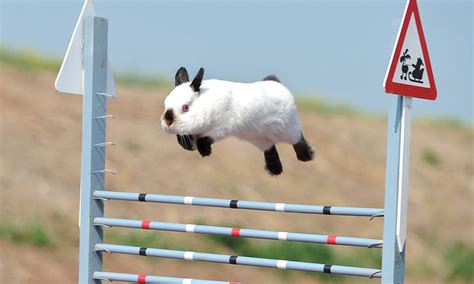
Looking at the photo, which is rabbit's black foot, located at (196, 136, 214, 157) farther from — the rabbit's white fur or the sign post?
the sign post

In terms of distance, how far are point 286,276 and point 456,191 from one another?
4.13 m

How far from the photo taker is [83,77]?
397cm

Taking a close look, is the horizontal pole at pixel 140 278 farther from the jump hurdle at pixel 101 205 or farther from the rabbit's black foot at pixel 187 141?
the rabbit's black foot at pixel 187 141

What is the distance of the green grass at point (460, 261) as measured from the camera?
1288 cm

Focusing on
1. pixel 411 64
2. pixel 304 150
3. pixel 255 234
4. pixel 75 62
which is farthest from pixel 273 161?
pixel 75 62

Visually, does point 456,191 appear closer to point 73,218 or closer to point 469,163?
point 469,163

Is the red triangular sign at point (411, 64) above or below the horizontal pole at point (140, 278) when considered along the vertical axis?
above

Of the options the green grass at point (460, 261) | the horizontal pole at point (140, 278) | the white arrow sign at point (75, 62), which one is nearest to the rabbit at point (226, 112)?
the horizontal pole at point (140, 278)

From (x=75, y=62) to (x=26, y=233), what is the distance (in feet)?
19.3

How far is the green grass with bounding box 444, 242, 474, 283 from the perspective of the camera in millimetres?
12875

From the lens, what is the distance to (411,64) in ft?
10.9

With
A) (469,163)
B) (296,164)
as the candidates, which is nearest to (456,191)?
(469,163)

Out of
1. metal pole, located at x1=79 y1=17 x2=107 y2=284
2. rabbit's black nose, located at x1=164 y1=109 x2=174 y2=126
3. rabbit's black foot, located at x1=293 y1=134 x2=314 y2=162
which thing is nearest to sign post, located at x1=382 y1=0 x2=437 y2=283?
rabbit's black foot, located at x1=293 y1=134 x2=314 y2=162

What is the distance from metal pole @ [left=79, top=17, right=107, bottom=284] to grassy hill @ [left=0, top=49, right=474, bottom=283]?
5.38 m
